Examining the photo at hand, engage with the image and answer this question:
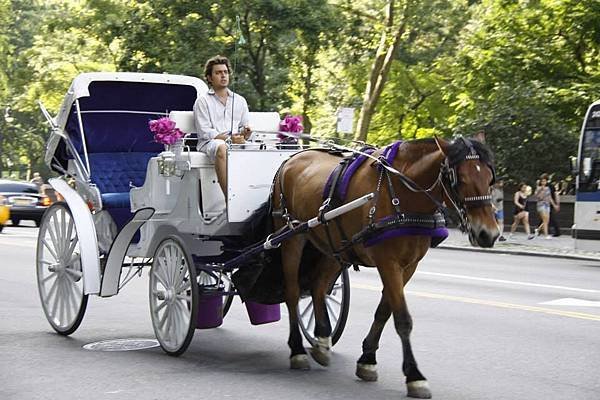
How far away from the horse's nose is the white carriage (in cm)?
250

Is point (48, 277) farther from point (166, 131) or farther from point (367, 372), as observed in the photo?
point (367, 372)

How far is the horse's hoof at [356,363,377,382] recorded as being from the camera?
24.9 feet

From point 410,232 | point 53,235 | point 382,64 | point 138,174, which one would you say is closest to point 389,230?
point 410,232

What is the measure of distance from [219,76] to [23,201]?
79.4ft

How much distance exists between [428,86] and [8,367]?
32880 millimetres

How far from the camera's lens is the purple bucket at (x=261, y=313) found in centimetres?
923

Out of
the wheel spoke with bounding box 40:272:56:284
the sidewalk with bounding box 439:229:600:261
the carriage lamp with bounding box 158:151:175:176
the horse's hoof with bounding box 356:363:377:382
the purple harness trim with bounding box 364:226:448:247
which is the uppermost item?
the carriage lamp with bounding box 158:151:175:176

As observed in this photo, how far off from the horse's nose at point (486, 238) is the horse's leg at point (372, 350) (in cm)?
113

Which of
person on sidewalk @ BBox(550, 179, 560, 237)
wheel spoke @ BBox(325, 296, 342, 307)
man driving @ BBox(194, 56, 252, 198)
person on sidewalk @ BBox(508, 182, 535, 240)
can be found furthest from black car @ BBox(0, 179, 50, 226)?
wheel spoke @ BBox(325, 296, 342, 307)

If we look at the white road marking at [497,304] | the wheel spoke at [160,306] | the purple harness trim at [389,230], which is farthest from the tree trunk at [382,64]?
the purple harness trim at [389,230]

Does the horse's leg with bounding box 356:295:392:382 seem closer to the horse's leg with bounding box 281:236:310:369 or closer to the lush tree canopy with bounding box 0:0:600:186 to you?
the horse's leg with bounding box 281:236:310:369

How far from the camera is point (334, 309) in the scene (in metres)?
9.16

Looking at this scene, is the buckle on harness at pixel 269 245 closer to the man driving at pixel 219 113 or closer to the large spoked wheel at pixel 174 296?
the large spoked wheel at pixel 174 296

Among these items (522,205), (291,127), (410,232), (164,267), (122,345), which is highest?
(291,127)
